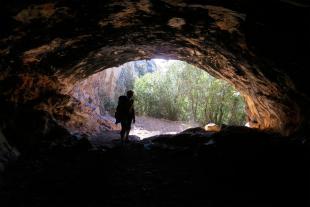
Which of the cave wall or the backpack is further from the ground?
the cave wall

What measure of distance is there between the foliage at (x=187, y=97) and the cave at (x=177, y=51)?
7.92 meters

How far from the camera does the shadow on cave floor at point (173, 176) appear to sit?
4660mm

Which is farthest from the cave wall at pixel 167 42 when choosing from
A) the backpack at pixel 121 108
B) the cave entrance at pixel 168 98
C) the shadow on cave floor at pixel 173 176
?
the cave entrance at pixel 168 98

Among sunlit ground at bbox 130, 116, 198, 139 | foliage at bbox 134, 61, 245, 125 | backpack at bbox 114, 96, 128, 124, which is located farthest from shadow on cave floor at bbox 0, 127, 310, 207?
sunlit ground at bbox 130, 116, 198, 139

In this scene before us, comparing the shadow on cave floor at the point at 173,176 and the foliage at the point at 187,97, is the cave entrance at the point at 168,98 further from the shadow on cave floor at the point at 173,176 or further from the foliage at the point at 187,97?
the shadow on cave floor at the point at 173,176

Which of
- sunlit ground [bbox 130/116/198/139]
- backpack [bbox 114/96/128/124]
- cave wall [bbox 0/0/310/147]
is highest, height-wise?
cave wall [bbox 0/0/310/147]

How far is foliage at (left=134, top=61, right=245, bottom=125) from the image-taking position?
1756 centimetres

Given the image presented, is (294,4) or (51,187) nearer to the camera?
(294,4)

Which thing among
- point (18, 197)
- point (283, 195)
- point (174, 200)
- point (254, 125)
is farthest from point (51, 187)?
point (254, 125)

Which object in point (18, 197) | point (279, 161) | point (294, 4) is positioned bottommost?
point (18, 197)

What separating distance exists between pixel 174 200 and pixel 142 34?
171 inches

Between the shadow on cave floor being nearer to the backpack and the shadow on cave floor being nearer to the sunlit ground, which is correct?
the backpack

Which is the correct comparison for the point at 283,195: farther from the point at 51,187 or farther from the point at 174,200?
the point at 51,187

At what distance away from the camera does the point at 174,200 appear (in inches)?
184
